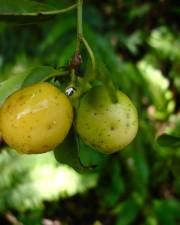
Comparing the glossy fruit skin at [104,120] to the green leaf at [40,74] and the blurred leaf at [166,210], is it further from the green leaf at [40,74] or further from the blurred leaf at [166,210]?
the blurred leaf at [166,210]

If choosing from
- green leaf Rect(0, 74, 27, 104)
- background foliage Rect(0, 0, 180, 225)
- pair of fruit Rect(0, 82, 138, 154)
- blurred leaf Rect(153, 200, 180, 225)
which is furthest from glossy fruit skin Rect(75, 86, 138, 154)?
blurred leaf Rect(153, 200, 180, 225)

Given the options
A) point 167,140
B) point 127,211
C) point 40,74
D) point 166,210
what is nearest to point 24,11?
point 40,74

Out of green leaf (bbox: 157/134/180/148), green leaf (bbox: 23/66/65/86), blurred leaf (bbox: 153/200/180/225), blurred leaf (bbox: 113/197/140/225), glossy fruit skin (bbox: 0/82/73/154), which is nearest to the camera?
glossy fruit skin (bbox: 0/82/73/154)

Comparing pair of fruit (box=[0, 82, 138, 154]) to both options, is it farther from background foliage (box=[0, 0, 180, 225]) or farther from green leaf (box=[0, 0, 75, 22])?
background foliage (box=[0, 0, 180, 225])

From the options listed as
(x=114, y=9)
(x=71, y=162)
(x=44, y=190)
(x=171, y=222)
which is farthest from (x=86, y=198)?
(x=71, y=162)

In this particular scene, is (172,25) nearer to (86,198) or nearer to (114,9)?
(114,9)

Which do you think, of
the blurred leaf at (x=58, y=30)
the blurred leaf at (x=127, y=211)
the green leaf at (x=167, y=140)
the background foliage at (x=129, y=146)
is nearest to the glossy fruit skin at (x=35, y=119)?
the green leaf at (x=167, y=140)
